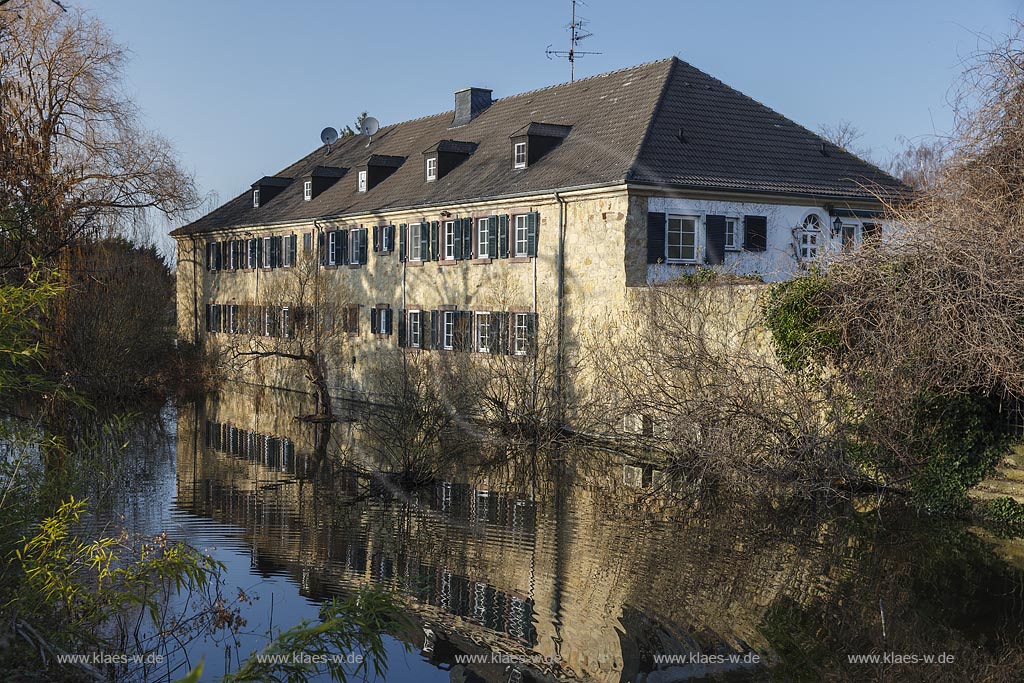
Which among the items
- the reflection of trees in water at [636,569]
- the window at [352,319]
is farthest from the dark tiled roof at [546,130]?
the reflection of trees in water at [636,569]

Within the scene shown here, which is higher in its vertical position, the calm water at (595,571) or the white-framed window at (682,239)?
the white-framed window at (682,239)

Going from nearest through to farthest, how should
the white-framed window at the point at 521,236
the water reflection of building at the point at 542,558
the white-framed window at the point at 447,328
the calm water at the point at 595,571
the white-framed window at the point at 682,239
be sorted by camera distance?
the calm water at the point at 595,571 < the water reflection of building at the point at 542,558 < the white-framed window at the point at 682,239 < the white-framed window at the point at 521,236 < the white-framed window at the point at 447,328

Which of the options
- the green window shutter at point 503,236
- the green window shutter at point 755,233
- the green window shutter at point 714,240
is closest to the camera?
the green window shutter at point 714,240

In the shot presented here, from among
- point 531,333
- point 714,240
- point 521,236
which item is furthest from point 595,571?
point 521,236

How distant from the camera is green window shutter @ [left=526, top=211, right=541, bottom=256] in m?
23.7

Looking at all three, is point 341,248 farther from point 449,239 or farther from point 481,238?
point 481,238

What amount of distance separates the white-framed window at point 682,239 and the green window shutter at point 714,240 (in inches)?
9.2

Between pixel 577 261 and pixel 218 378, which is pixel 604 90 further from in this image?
pixel 218 378

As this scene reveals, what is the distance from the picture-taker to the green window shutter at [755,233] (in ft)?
73.8

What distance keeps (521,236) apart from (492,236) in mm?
1101

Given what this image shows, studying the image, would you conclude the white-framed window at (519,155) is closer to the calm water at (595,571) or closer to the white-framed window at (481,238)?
the white-framed window at (481,238)

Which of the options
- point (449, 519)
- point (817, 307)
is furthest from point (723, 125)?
point (449, 519)

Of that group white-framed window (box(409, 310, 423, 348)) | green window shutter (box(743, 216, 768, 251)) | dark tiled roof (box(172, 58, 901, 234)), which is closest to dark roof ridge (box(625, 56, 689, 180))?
dark tiled roof (box(172, 58, 901, 234))

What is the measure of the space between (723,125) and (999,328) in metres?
11.9
